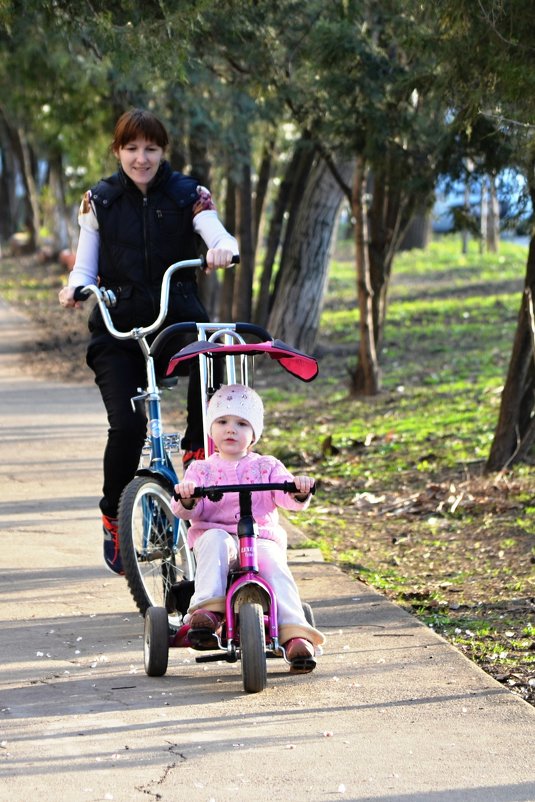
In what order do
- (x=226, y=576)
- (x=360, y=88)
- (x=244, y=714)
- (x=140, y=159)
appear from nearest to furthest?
(x=244, y=714)
(x=226, y=576)
(x=140, y=159)
(x=360, y=88)

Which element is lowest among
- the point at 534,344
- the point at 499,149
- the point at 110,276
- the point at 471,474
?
the point at 471,474

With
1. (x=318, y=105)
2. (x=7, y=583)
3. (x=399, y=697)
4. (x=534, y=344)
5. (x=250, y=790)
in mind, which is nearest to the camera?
(x=250, y=790)

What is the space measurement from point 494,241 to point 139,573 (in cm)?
2659

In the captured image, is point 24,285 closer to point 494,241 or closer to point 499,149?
point 494,241

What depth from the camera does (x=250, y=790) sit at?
4234 millimetres

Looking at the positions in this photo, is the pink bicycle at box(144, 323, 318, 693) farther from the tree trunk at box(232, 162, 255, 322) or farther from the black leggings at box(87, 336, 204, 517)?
the tree trunk at box(232, 162, 255, 322)

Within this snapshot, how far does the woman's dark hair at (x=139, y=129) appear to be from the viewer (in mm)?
5984

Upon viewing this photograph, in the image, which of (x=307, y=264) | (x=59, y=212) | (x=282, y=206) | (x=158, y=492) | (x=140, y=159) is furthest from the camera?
(x=59, y=212)

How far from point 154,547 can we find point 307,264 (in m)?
10.8

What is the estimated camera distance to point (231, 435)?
17.8 ft

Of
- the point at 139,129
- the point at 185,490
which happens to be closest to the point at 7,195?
the point at 139,129

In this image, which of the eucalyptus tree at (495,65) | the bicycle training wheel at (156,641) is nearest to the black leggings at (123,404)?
the bicycle training wheel at (156,641)

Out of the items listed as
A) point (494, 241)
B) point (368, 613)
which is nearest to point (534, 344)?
point (368, 613)

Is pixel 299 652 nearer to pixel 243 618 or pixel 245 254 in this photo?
pixel 243 618
